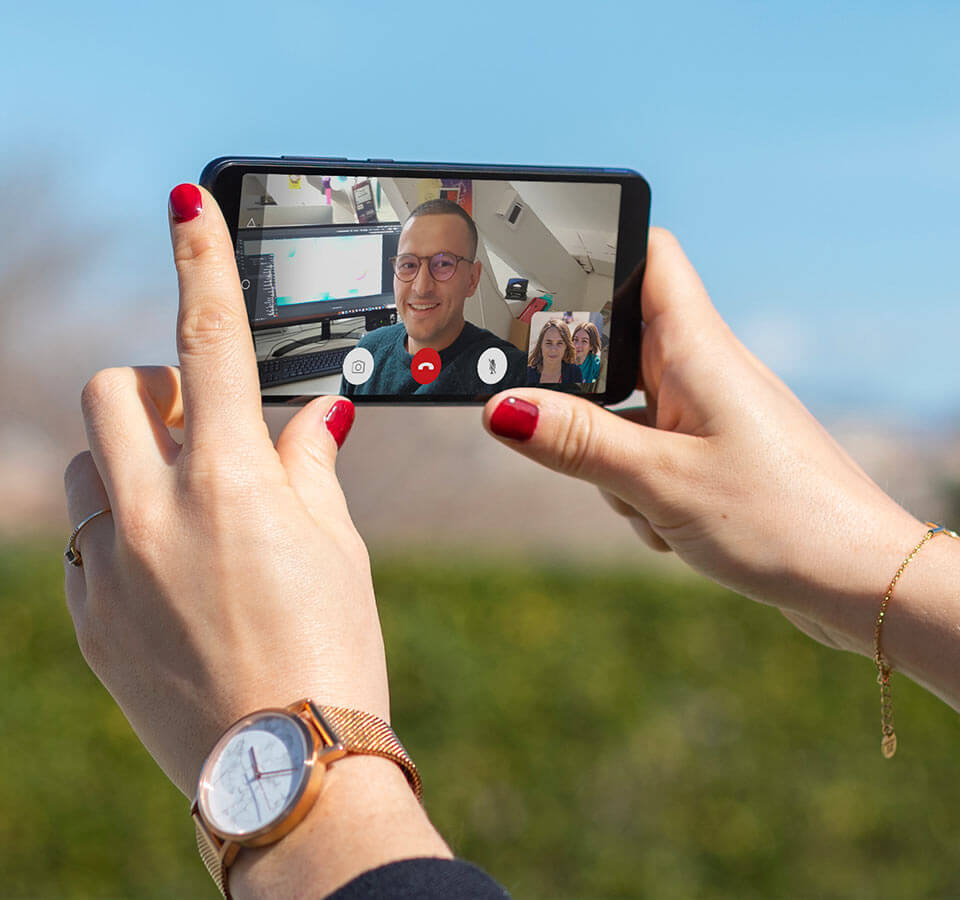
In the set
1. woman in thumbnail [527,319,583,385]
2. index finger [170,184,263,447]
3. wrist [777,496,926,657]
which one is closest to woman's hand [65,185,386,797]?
index finger [170,184,263,447]

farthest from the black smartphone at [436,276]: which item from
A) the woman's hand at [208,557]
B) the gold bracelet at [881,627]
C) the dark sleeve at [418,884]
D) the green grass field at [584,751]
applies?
the green grass field at [584,751]

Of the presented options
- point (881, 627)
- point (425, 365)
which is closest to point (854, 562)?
point (881, 627)

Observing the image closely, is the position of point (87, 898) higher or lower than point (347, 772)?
lower

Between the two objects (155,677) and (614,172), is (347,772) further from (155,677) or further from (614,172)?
(614,172)

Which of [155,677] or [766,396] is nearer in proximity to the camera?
[155,677]

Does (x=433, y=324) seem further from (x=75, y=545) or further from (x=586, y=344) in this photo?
(x=75, y=545)

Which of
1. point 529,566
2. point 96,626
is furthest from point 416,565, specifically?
point 96,626

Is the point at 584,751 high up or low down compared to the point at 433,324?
down
